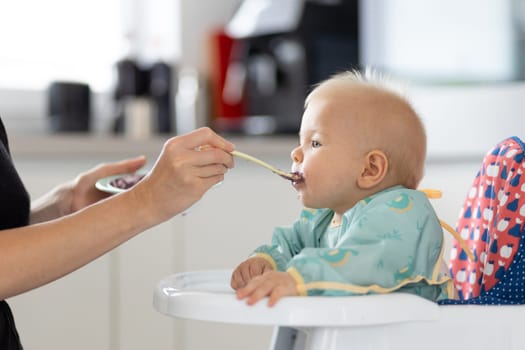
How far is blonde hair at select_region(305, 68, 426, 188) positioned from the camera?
45.2 inches

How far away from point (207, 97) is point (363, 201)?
172 centimetres

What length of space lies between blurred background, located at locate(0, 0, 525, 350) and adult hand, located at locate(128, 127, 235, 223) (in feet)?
3.36

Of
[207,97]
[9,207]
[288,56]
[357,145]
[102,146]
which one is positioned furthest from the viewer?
[207,97]

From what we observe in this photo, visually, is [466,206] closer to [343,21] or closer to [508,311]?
[508,311]

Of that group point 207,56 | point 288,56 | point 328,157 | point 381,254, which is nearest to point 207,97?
point 207,56

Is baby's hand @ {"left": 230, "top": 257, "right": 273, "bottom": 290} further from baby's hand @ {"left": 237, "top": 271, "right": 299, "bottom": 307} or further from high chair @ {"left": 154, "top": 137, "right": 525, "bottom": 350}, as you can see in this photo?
baby's hand @ {"left": 237, "top": 271, "right": 299, "bottom": 307}

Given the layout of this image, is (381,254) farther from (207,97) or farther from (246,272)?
(207,97)

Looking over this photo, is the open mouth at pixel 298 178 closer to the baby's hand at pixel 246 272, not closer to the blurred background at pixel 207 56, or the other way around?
the baby's hand at pixel 246 272

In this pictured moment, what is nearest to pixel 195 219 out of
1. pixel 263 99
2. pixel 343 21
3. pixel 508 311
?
pixel 263 99

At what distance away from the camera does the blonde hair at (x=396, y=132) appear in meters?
1.15

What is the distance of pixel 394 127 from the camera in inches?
45.4

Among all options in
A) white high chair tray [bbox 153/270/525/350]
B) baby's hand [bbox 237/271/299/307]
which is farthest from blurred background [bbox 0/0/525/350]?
baby's hand [bbox 237/271/299/307]

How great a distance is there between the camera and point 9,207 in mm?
1260

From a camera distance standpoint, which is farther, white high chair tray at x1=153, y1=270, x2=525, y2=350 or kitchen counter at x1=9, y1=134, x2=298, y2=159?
kitchen counter at x1=9, y1=134, x2=298, y2=159
